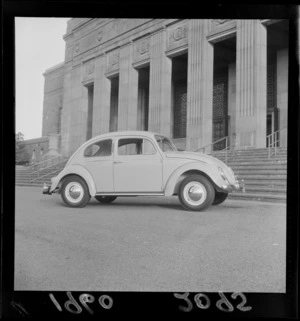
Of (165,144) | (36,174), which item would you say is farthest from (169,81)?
(36,174)

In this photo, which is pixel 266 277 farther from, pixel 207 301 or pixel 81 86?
pixel 81 86

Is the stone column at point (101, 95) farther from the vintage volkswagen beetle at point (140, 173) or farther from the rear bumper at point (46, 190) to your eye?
the rear bumper at point (46, 190)

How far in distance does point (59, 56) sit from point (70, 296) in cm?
193

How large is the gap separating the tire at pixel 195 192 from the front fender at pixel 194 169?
0.05m

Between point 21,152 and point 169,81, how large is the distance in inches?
59.0

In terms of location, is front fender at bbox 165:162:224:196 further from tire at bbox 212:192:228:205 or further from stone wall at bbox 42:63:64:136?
stone wall at bbox 42:63:64:136

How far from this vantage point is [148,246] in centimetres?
219

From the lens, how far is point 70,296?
2.04 m

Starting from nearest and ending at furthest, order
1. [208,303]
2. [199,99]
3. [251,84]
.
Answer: [208,303] → [199,99] → [251,84]

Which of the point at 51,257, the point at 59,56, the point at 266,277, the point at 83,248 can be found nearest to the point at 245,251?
the point at 266,277

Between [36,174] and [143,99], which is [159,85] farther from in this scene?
[36,174]

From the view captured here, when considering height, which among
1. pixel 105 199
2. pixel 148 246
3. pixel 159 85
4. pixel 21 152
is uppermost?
pixel 159 85

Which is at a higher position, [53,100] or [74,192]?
[53,100]

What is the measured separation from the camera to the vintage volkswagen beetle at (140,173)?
231 centimetres
